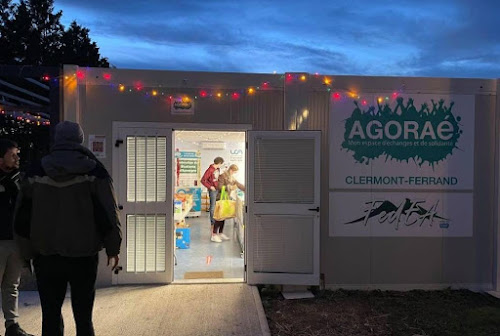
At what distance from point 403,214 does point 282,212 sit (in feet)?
5.64

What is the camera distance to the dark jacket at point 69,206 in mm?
2572

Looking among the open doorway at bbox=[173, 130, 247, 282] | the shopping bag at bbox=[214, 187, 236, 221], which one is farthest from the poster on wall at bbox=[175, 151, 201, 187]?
the shopping bag at bbox=[214, 187, 236, 221]

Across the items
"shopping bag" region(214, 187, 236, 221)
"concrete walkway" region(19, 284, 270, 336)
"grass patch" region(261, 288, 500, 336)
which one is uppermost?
"shopping bag" region(214, 187, 236, 221)

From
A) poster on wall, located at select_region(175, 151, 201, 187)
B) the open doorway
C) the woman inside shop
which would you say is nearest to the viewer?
the open doorway

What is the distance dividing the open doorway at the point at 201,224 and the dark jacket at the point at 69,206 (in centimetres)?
311

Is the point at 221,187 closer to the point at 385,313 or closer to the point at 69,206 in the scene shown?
the point at 385,313

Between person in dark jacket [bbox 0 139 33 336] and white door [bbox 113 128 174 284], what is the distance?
1.92m

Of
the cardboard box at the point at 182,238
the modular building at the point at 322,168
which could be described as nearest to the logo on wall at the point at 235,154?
the cardboard box at the point at 182,238

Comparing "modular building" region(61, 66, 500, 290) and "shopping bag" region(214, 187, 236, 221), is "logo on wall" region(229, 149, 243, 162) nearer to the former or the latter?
"shopping bag" region(214, 187, 236, 221)

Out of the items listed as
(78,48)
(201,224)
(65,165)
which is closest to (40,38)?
(78,48)

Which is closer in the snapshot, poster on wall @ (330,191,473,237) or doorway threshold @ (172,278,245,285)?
doorway threshold @ (172,278,245,285)

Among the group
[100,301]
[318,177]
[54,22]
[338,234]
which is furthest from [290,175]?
[54,22]

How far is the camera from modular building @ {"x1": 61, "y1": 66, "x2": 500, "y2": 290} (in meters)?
5.41

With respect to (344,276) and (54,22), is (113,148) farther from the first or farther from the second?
(54,22)
